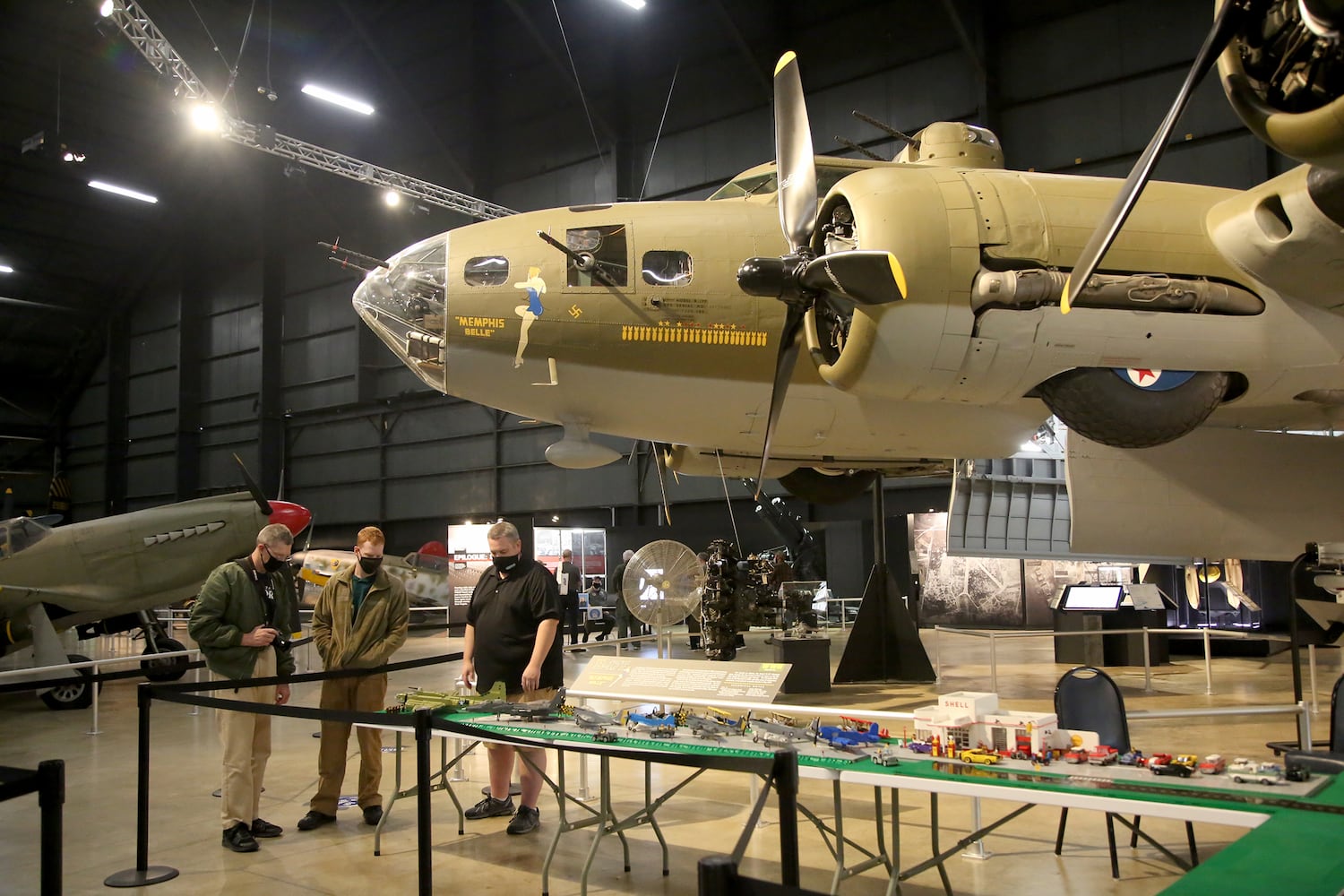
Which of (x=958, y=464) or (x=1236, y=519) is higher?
(x=958, y=464)

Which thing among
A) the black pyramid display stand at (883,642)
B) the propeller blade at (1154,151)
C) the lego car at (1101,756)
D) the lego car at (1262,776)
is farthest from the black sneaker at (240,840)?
the black pyramid display stand at (883,642)

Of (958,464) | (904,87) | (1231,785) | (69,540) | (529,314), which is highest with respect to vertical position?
(904,87)

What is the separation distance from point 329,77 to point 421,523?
14873 millimetres

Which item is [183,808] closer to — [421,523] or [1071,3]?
[1071,3]

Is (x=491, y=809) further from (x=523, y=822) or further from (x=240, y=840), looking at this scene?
(x=240, y=840)

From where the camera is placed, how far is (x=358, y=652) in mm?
6254

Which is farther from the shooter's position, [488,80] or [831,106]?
[488,80]

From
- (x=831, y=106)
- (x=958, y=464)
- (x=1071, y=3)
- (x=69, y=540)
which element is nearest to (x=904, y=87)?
(x=831, y=106)

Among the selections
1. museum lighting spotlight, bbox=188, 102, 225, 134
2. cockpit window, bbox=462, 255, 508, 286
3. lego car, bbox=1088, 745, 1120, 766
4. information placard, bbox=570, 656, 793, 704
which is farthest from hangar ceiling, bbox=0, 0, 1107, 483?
lego car, bbox=1088, 745, 1120, 766

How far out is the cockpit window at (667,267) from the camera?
748 cm

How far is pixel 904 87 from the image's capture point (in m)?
21.7

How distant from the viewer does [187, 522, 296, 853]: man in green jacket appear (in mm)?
5699

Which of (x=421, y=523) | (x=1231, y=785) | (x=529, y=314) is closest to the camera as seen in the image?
(x=1231, y=785)

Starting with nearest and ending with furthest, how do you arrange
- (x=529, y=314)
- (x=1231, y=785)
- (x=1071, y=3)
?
(x=1231, y=785), (x=529, y=314), (x=1071, y=3)
